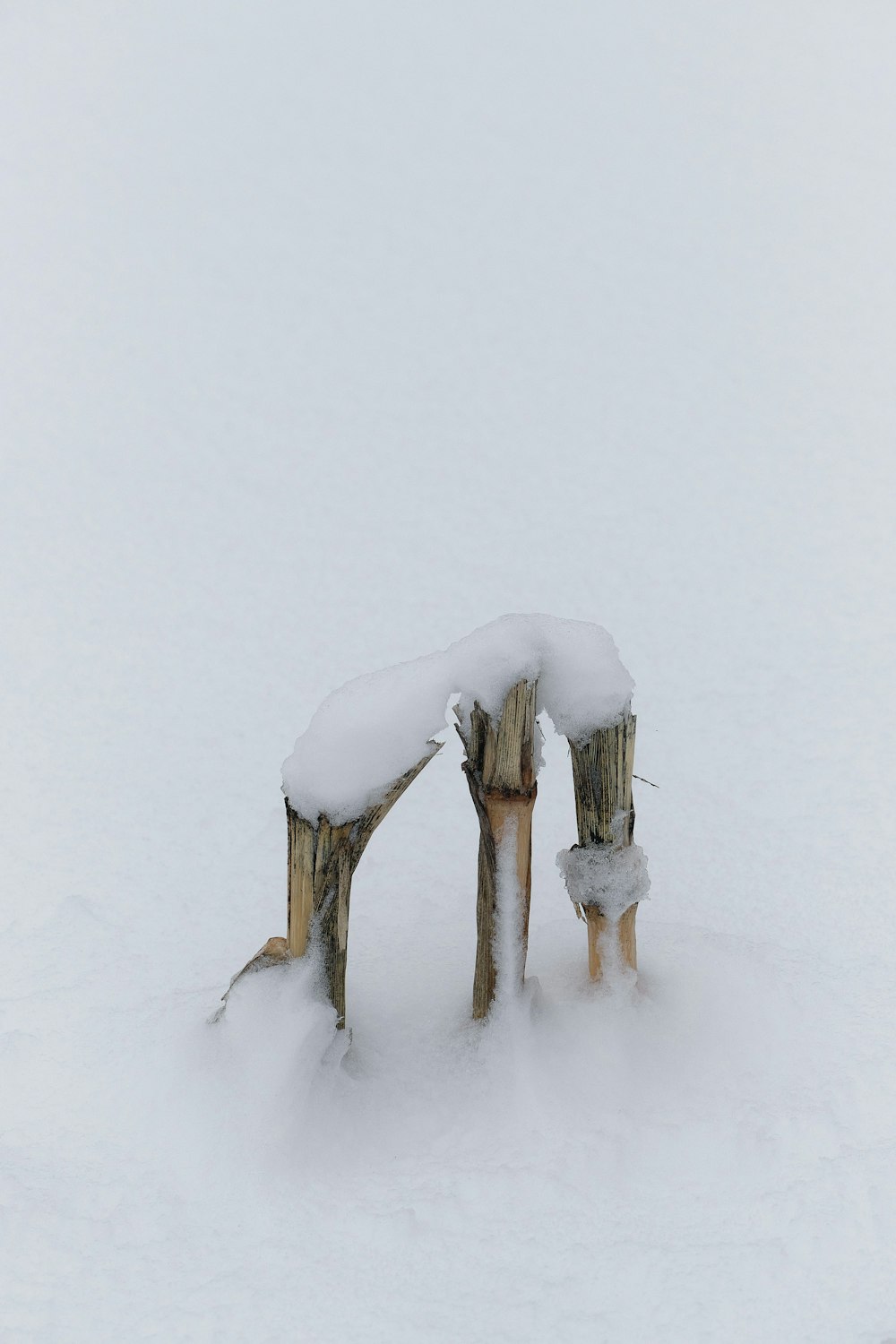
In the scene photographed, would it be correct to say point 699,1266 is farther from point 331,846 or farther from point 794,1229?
point 331,846

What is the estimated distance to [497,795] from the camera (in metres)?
2.17

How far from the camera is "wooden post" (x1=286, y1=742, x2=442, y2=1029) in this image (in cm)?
213

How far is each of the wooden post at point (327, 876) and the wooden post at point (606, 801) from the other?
10.1 inches

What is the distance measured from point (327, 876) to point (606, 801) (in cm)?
46

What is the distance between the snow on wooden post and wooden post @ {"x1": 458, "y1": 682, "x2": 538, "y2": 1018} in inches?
3.8

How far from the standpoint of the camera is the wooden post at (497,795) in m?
2.12

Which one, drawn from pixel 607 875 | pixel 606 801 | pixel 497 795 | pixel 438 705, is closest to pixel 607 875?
pixel 607 875

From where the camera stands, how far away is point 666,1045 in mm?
2283

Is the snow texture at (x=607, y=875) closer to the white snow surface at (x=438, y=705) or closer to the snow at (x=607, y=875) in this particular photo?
the snow at (x=607, y=875)

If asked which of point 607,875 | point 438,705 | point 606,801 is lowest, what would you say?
point 607,875

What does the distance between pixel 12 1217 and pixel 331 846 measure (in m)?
0.71

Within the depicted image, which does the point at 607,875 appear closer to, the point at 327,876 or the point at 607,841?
the point at 607,841

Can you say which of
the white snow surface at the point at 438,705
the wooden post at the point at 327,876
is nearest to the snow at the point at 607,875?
the white snow surface at the point at 438,705

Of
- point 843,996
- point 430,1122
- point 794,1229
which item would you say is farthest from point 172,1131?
point 843,996
